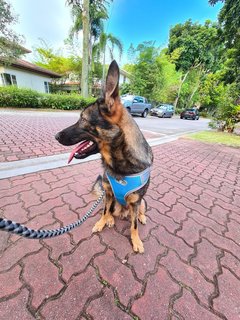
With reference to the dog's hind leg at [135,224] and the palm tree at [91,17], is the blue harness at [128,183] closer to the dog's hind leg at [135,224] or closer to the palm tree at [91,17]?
the dog's hind leg at [135,224]

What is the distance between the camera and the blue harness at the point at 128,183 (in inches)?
60.9

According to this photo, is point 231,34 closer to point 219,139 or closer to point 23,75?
point 219,139

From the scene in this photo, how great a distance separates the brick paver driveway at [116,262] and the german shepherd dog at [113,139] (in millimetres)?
295

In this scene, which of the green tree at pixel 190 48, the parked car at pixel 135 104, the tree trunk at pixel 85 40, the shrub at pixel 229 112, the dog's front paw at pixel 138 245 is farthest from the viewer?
the green tree at pixel 190 48

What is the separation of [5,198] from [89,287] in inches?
65.6

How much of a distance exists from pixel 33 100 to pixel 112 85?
1411cm

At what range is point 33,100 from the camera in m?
12.9

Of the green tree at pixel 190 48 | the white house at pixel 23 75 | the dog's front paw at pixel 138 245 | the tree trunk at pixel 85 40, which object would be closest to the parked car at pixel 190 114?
the green tree at pixel 190 48

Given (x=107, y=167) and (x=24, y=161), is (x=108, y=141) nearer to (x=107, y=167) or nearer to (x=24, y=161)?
(x=107, y=167)

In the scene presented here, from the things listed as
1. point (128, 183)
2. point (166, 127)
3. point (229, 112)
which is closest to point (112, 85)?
point (128, 183)

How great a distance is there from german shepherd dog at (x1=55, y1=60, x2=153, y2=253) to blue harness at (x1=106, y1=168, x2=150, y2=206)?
26 mm

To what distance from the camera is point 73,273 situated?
138cm

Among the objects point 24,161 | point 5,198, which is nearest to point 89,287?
point 5,198

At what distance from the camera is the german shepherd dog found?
139 cm
